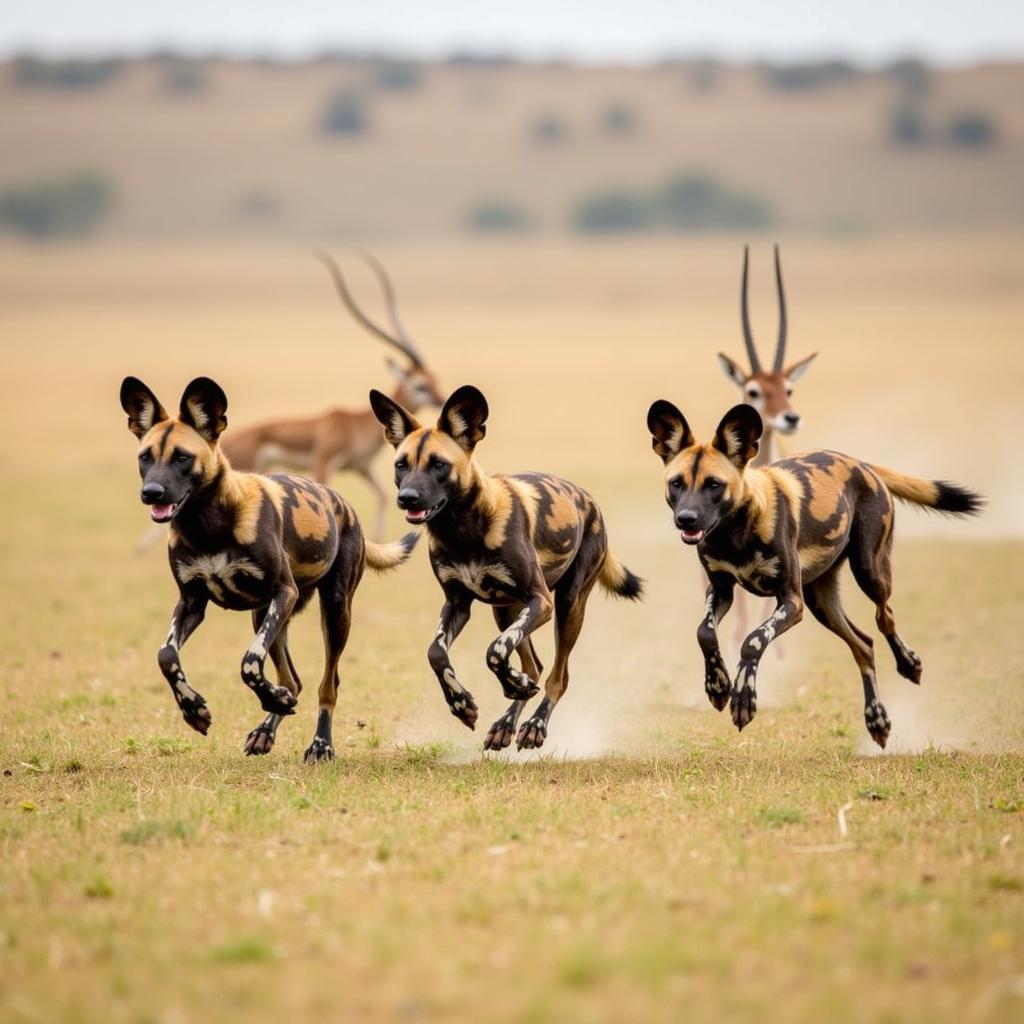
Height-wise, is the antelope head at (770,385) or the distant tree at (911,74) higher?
the distant tree at (911,74)

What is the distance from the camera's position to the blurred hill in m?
92.3

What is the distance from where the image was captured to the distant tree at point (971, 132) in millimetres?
106250

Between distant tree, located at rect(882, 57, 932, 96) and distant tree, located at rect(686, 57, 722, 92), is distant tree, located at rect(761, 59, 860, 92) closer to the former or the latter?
distant tree, located at rect(882, 57, 932, 96)

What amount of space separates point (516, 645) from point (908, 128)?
105810 millimetres

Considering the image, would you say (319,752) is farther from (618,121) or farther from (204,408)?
(618,121)

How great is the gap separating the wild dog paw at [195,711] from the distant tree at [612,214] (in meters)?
83.9

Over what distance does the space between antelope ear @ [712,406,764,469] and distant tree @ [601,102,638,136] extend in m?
109

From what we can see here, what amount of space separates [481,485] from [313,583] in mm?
1214

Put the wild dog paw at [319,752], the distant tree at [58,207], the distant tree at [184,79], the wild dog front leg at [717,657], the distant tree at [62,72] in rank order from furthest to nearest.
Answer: the distant tree at [62,72] < the distant tree at [184,79] < the distant tree at [58,207] < the wild dog paw at [319,752] < the wild dog front leg at [717,657]

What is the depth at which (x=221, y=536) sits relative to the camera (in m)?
9.12

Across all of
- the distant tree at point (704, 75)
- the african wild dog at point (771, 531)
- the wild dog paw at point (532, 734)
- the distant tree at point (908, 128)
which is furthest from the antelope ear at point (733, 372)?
the distant tree at point (704, 75)

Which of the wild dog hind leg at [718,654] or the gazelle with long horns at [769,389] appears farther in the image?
the gazelle with long horns at [769,389]

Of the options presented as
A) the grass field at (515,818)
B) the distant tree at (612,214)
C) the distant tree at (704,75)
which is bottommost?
the grass field at (515,818)

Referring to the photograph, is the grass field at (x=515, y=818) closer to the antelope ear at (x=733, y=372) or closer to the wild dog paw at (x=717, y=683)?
the wild dog paw at (x=717, y=683)
